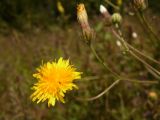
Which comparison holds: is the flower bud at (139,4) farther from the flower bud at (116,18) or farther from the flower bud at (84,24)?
the flower bud at (116,18)

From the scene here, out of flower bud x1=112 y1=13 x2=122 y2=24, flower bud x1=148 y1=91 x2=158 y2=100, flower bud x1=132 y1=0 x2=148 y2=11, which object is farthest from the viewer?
flower bud x1=148 y1=91 x2=158 y2=100

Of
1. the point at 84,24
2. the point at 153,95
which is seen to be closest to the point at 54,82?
the point at 84,24

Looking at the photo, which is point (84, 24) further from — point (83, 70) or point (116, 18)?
point (83, 70)

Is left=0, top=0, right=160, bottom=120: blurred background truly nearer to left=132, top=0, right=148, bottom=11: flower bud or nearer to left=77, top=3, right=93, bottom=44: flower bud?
left=77, top=3, right=93, bottom=44: flower bud

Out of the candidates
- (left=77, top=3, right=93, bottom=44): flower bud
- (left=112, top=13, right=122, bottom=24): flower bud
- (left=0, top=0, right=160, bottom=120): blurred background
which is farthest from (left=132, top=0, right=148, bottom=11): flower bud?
(left=112, top=13, right=122, bottom=24): flower bud

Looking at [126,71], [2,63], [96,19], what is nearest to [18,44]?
[2,63]

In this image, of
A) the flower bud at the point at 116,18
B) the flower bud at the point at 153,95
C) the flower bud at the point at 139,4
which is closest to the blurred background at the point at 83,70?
the flower bud at the point at 153,95
